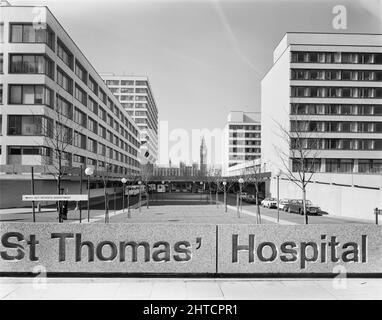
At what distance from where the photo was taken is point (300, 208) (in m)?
30.9

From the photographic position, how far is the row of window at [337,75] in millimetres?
48969

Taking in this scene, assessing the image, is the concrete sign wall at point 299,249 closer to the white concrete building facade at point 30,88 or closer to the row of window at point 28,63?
the white concrete building facade at point 30,88

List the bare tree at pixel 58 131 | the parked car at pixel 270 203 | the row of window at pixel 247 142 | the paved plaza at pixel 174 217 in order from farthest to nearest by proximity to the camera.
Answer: the row of window at pixel 247 142
the parked car at pixel 270 203
the bare tree at pixel 58 131
the paved plaza at pixel 174 217

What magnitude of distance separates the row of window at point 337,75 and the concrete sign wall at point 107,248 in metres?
46.0

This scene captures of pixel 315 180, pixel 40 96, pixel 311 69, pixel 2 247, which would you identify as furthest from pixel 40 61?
pixel 311 69

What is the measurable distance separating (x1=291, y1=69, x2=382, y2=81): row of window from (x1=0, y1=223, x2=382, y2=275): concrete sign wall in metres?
44.8

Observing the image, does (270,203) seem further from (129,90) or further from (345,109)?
(129,90)

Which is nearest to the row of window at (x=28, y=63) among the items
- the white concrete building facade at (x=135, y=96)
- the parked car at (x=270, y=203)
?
the parked car at (x=270, y=203)

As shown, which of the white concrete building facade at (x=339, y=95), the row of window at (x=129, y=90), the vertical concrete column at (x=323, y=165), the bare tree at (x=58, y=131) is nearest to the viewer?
the bare tree at (x=58, y=131)

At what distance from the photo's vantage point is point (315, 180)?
121ft

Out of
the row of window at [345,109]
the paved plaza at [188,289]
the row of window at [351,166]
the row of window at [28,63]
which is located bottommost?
the paved plaza at [188,289]

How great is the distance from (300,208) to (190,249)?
2521 cm

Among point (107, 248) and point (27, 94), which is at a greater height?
point (27, 94)

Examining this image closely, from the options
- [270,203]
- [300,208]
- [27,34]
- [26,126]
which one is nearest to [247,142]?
[270,203]
